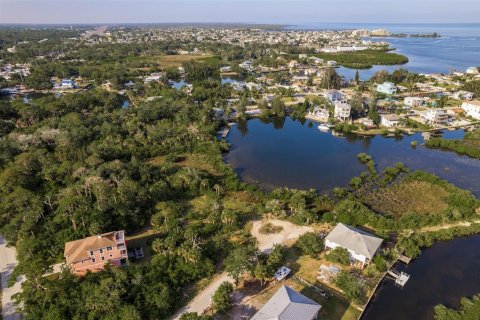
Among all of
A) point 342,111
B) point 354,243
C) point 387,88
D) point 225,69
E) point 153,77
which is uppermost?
point 225,69

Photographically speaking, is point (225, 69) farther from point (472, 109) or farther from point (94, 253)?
point (94, 253)

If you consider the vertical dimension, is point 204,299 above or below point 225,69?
below

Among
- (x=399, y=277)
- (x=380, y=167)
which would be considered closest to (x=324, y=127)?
(x=380, y=167)

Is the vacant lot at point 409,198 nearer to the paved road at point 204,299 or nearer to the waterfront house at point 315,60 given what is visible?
the paved road at point 204,299

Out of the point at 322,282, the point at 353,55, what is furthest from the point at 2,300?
the point at 353,55

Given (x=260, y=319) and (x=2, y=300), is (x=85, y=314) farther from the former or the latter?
(x=260, y=319)

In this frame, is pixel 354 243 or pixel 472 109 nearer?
pixel 354 243

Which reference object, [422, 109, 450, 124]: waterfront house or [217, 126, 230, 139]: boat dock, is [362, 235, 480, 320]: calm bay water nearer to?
[217, 126, 230, 139]: boat dock

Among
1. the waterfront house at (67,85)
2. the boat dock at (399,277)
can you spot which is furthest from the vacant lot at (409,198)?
the waterfront house at (67,85)
